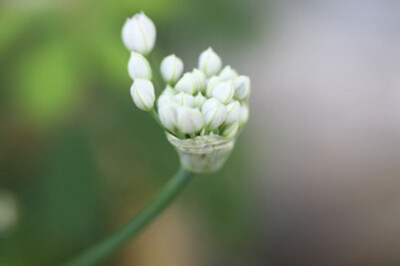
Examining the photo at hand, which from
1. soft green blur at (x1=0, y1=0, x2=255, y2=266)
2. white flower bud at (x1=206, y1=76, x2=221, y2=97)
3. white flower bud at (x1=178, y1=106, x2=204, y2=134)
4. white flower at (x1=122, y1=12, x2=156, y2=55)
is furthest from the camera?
soft green blur at (x1=0, y1=0, x2=255, y2=266)

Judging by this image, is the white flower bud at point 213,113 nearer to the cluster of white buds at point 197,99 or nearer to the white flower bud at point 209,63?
the cluster of white buds at point 197,99

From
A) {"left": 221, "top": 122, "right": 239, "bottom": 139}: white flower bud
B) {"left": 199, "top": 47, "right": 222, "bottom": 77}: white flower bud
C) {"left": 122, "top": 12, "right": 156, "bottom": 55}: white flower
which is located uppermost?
{"left": 122, "top": 12, "right": 156, "bottom": 55}: white flower

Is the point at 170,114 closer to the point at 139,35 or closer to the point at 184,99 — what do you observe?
the point at 184,99

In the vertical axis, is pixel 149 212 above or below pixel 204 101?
below

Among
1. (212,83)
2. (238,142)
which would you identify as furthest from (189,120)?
(238,142)

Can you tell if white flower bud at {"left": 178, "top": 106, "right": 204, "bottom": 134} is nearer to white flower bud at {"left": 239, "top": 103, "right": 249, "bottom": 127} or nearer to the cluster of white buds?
the cluster of white buds

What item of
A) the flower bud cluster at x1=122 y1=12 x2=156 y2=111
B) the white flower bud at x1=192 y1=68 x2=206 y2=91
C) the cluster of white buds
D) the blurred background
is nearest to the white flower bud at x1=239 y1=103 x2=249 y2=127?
the cluster of white buds
